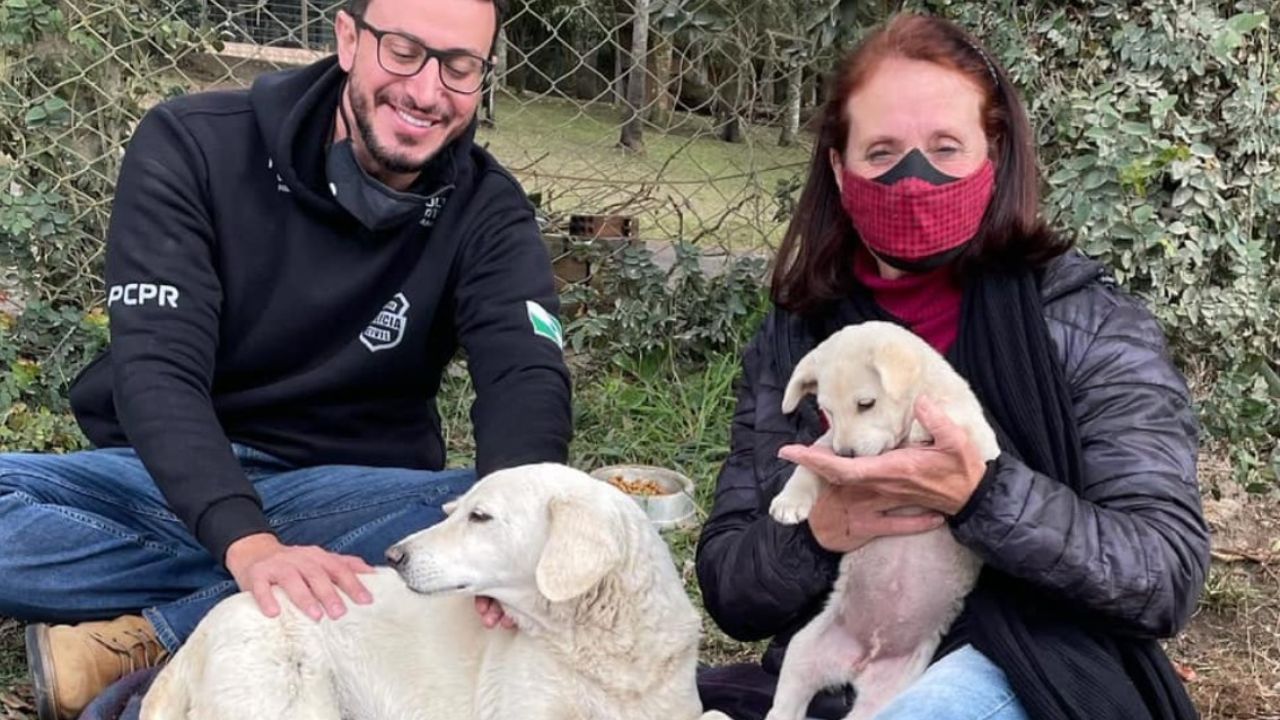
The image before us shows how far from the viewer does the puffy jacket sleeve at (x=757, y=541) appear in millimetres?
2295

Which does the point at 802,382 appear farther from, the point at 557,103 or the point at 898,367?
the point at 557,103

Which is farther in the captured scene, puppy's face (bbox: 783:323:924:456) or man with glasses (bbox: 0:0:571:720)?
man with glasses (bbox: 0:0:571:720)

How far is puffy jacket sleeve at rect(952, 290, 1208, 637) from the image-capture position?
6.55 ft

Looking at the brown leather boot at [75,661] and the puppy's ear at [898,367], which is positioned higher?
the puppy's ear at [898,367]

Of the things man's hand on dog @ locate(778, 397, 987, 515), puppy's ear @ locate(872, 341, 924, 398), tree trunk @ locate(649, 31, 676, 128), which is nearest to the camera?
man's hand on dog @ locate(778, 397, 987, 515)

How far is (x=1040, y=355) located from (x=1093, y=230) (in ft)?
5.61

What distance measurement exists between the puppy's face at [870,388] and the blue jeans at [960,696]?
41cm

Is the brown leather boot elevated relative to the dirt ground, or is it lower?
elevated

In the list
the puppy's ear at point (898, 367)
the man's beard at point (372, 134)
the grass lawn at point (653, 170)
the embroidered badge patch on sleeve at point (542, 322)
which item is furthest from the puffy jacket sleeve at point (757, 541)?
the grass lawn at point (653, 170)

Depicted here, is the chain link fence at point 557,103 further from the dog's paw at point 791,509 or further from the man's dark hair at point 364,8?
the dog's paw at point 791,509

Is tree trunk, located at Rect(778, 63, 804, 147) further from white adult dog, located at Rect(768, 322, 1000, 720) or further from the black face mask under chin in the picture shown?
white adult dog, located at Rect(768, 322, 1000, 720)

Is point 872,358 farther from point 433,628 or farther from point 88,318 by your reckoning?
point 88,318

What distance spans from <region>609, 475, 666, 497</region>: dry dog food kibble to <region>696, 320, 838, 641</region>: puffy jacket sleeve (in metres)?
1.46

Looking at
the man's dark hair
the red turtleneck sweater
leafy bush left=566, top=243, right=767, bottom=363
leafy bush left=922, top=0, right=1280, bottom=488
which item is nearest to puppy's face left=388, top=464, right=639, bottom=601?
the red turtleneck sweater
